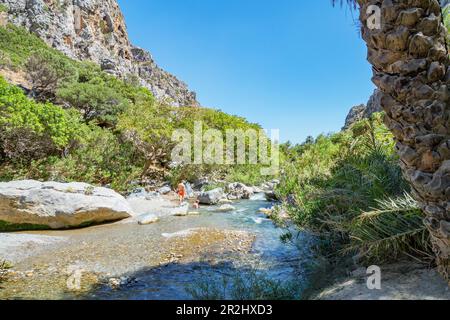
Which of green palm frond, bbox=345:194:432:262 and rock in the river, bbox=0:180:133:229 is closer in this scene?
green palm frond, bbox=345:194:432:262

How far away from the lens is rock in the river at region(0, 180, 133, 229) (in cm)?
1075

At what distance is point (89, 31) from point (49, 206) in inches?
2581

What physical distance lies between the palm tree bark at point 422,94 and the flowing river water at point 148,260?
2.99 m

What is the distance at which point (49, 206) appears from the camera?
1095 centimetres

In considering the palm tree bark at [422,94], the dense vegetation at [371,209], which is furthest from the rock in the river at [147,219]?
the palm tree bark at [422,94]

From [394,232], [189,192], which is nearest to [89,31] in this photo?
[189,192]

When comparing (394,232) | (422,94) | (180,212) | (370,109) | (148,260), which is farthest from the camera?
(370,109)

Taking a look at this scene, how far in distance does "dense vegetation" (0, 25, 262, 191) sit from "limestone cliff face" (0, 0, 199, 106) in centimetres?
1476

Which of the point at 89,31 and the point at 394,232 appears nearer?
the point at 394,232

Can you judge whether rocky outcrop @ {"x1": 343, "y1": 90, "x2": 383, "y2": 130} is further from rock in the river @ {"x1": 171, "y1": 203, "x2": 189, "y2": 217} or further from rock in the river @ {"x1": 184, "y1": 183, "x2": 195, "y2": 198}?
rock in the river @ {"x1": 184, "y1": 183, "x2": 195, "y2": 198}

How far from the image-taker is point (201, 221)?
11898 millimetres

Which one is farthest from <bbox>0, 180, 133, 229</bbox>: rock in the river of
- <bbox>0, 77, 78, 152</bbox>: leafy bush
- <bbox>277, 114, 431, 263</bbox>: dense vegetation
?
<bbox>277, 114, 431, 263</bbox>: dense vegetation

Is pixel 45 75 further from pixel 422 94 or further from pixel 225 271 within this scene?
pixel 422 94
